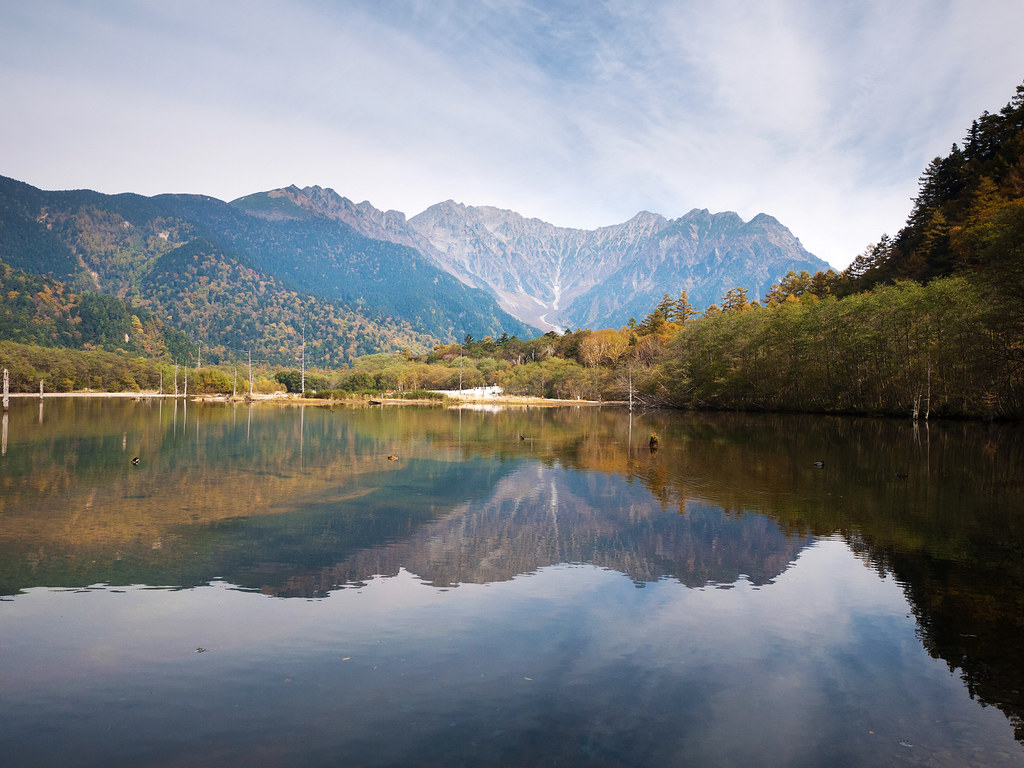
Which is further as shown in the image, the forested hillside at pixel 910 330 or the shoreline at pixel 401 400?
the shoreline at pixel 401 400

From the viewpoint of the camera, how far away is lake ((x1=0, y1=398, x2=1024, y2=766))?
5.55 m

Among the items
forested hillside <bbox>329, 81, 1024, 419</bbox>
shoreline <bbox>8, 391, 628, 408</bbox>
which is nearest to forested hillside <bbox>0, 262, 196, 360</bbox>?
shoreline <bbox>8, 391, 628, 408</bbox>

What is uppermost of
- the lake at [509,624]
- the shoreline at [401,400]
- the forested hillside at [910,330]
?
the forested hillside at [910,330]

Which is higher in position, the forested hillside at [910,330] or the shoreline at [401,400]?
the forested hillside at [910,330]

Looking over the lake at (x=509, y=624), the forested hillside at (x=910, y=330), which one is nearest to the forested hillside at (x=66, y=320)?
the forested hillside at (x=910, y=330)

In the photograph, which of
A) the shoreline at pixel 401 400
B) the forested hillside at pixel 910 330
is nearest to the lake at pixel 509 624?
the forested hillside at pixel 910 330

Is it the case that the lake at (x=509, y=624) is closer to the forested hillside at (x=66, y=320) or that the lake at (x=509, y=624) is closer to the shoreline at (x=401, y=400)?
the shoreline at (x=401, y=400)

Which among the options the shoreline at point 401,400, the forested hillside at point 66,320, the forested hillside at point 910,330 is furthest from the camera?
the forested hillside at point 66,320

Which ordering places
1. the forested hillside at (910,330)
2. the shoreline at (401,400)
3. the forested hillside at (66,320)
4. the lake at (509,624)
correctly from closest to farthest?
the lake at (509,624) < the forested hillside at (910,330) < the shoreline at (401,400) < the forested hillside at (66,320)

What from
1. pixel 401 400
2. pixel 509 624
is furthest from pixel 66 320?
pixel 509 624

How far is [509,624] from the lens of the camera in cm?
839

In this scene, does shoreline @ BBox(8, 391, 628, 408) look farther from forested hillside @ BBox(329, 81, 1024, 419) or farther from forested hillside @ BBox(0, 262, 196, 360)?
forested hillside @ BBox(0, 262, 196, 360)

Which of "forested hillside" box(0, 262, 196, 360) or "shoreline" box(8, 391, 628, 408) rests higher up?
"forested hillside" box(0, 262, 196, 360)

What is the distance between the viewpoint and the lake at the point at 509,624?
219 inches
